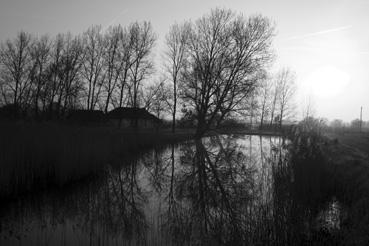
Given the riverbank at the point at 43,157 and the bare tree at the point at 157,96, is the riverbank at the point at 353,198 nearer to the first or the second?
the riverbank at the point at 43,157

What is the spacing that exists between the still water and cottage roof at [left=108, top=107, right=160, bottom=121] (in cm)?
2299

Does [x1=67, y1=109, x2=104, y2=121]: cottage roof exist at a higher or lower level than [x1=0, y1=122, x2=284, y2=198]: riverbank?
higher

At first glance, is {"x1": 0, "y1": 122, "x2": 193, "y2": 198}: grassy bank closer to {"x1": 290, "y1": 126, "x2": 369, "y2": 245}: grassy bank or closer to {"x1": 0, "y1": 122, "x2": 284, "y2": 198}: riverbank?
{"x1": 0, "y1": 122, "x2": 284, "y2": 198}: riverbank

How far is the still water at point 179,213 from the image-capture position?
4.62m

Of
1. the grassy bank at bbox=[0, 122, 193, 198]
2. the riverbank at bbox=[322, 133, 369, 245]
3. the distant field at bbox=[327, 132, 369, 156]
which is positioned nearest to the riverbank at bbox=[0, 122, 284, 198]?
the grassy bank at bbox=[0, 122, 193, 198]

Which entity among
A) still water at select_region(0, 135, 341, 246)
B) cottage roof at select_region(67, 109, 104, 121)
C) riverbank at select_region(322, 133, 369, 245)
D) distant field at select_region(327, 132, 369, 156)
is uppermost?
cottage roof at select_region(67, 109, 104, 121)

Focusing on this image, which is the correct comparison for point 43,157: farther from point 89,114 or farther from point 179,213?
point 89,114

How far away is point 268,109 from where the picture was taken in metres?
50.4

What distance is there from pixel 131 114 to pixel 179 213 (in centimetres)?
3180

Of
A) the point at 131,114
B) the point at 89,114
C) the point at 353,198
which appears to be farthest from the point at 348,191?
the point at 131,114

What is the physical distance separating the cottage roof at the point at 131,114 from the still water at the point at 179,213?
75.4 ft

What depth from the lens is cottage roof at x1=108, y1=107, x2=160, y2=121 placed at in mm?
31859

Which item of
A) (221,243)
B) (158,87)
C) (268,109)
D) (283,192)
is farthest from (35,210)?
(268,109)

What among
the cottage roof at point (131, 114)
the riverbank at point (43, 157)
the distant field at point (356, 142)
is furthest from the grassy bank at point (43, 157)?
the cottage roof at point (131, 114)
